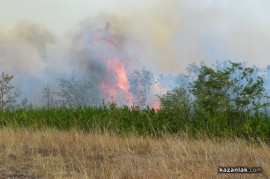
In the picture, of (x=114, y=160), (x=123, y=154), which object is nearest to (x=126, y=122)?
(x=123, y=154)

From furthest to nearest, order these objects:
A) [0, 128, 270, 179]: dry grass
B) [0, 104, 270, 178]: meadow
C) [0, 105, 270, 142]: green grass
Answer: [0, 105, 270, 142]: green grass → [0, 104, 270, 178]: meadow → [0, 128, 270, 179]: dry grass

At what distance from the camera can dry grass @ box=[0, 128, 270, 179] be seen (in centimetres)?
788

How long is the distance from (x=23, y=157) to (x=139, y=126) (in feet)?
23.9

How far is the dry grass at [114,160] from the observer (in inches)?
310

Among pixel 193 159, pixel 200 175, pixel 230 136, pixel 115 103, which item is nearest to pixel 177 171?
pixel 200 175

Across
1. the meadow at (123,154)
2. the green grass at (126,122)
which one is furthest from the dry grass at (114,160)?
the green grass at (126,122)

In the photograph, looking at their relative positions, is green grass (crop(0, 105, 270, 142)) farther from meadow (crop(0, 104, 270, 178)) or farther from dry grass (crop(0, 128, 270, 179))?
dry grass (crop(0, 128, 270, 179))

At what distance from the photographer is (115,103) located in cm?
1859

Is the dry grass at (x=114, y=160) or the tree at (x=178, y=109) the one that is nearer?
the dry grass at (x=114, y=160)

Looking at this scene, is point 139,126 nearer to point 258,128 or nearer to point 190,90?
point 190,90

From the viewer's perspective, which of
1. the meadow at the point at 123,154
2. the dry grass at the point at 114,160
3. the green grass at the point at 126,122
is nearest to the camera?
the dry grass at the point at 114,160

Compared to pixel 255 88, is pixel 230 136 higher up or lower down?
→ lower down

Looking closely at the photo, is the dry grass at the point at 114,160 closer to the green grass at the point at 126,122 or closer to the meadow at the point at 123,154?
→ the meadow at the point at 123,154

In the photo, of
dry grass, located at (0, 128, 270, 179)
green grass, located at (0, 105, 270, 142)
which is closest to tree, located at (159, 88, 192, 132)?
green grass, located at (0, 105, 270, 142)
